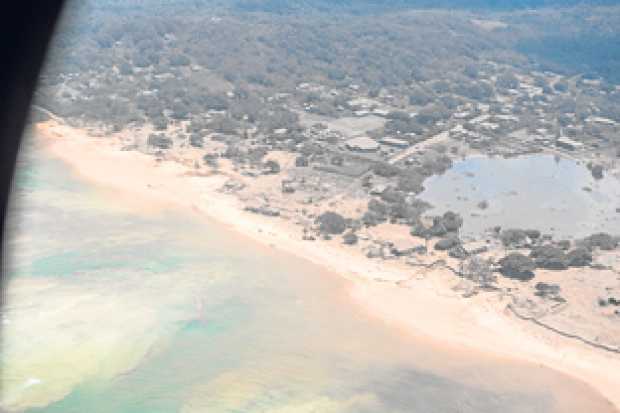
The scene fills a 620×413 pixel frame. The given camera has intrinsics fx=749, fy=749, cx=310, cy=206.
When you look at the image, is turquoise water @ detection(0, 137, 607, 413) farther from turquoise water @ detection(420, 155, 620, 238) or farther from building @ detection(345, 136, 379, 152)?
building @ detection(345, 136, 379, 152)

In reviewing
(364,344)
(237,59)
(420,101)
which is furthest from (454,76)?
(364,344)

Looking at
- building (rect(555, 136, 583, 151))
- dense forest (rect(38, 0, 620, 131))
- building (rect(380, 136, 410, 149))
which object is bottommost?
building (rect(380, 136, 410, 149))

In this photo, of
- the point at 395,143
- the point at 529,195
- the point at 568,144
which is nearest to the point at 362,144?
the point at 395,143

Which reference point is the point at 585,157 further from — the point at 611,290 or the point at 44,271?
the point at 44,271

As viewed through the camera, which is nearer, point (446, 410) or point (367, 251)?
point (446, 410)

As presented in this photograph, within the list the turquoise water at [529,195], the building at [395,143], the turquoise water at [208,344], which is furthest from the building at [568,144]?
the turquoise water at [208,344]

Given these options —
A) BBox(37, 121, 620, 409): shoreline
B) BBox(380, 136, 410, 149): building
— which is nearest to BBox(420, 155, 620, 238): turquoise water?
BBox(380, 136, 410, 149): building
